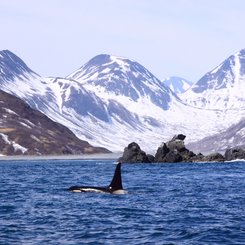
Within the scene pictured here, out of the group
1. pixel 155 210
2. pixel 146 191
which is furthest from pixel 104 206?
pixel 146 191

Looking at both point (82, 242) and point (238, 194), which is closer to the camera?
point (82, 242)

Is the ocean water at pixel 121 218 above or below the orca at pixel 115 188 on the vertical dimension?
below

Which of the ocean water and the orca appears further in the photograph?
the orca

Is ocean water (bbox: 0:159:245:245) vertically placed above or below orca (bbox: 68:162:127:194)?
below

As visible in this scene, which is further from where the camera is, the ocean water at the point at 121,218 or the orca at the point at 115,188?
the orca at the point at 115,188

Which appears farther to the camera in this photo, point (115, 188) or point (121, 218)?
point (115, 188)

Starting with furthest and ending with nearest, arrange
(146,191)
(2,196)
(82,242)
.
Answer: (146,191)
(2,196)
(82,242)

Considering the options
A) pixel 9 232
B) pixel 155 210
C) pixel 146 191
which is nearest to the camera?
pixel 9 232

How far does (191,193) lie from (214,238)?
115 ft

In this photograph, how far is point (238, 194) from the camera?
76375mm

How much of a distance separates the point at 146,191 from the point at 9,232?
37058mm

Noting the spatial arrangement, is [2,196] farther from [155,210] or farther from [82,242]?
[82,242]

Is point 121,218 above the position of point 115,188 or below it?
below

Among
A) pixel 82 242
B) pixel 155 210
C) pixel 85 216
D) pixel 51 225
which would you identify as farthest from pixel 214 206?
pixel 82 242
